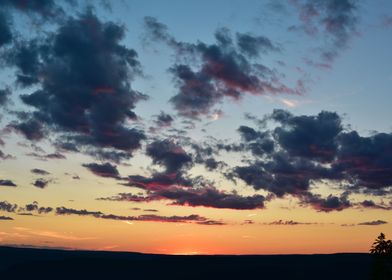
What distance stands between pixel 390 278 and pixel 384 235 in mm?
4598

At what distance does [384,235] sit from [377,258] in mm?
2606

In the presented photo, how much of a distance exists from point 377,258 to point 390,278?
8.03ft

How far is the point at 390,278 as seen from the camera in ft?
175

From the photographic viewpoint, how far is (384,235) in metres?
53.6

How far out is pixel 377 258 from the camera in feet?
176

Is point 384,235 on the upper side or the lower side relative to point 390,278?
upper
